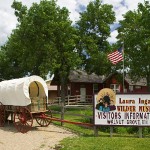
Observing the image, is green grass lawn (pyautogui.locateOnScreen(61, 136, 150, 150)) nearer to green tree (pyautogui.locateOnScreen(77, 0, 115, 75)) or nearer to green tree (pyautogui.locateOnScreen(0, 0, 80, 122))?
green tree (pyautogui.locateOnScreen(0, 0, 80, 122))

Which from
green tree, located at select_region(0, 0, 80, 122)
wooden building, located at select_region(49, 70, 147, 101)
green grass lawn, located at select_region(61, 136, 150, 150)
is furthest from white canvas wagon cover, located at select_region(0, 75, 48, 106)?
wooden building, located at select_region(49, 70, 147, 101)

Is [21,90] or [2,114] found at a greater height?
[21,90]

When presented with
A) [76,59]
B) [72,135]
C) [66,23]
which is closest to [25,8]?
[66,23]

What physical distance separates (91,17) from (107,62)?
5.98 metres

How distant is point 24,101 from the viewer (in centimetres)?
1781

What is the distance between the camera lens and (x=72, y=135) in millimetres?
16062

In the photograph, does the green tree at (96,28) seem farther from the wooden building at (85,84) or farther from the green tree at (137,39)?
the wooden building at (85,84)

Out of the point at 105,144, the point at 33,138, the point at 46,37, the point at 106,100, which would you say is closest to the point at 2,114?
the point at 33,138

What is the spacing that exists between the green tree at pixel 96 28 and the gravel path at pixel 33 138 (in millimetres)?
20051

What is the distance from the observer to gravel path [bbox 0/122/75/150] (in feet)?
44.4

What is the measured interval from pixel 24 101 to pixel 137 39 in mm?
21081

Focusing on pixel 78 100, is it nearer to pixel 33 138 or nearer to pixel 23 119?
pixel 23 119

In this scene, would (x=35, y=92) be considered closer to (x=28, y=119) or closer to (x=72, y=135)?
(x=28, y=119)

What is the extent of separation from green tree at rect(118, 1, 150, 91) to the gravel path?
18.0 m
